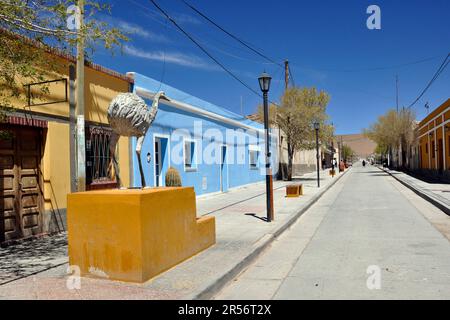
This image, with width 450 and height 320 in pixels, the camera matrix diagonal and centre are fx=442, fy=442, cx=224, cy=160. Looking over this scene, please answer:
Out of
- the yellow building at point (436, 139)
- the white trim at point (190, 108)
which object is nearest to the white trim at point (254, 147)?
the white trim at point (190, 108)

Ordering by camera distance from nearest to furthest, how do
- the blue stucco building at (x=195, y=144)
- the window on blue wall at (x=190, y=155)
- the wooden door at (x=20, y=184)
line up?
the wooden door at (x=20, y=184), the blue stucco building at (x=195, y=144), the window on blue wall at (x=190, y=155)

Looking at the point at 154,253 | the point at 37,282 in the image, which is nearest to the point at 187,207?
the point at 154,253

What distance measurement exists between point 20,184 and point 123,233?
4.27m

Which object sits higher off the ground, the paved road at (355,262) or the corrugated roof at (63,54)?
the corrugated roof at (63,54)

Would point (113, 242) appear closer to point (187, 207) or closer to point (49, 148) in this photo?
point (187, 207)

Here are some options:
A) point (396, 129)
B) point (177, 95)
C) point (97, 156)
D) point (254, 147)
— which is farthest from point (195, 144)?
point (396, 129)

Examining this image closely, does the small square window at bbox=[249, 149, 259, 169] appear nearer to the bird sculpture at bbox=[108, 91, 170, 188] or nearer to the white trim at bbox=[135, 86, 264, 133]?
the white trim at bbox=[135, 86, 264, 133]

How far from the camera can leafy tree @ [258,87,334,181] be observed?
30.4m

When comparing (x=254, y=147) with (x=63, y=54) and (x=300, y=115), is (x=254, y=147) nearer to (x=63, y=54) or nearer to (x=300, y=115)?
(x=300, y=115)

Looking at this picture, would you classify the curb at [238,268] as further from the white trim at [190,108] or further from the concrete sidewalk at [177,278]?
the white trim at [190,108]

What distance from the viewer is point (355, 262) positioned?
22.3ft

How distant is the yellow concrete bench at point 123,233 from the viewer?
5.44m

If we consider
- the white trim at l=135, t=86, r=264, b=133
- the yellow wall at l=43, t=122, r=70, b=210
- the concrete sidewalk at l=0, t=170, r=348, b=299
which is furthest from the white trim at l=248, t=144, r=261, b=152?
the yellow wall at l=43, t=122, r=70, b=210

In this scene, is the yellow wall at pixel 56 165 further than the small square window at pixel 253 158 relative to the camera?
No
